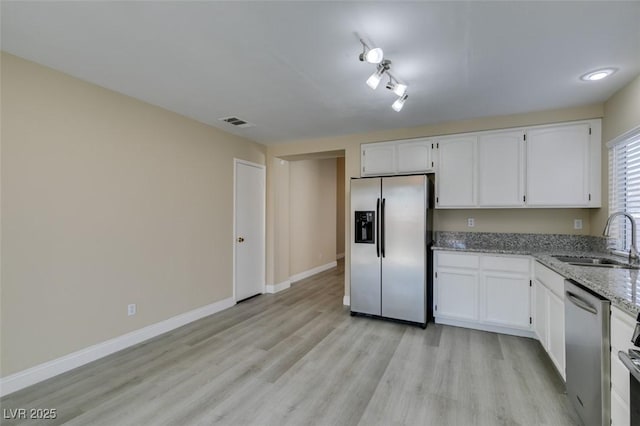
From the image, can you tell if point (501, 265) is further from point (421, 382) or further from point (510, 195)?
→ point (421, 382)

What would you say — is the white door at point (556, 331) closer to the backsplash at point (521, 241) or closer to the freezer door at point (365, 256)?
the backsplash at point (521, 241)

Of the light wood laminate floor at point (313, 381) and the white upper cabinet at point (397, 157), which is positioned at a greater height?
the white upper cabinet at point (397, 157)

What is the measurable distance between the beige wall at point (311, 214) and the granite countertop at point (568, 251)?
9.26 feet

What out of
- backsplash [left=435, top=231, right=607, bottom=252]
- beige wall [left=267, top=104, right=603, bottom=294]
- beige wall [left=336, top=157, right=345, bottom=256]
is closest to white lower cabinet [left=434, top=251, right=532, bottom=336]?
backsplash [left=435, top=231, right=607, bottom=252]

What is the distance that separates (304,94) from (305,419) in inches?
106

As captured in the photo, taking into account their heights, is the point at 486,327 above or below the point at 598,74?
below

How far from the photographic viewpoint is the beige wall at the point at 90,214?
2211mm

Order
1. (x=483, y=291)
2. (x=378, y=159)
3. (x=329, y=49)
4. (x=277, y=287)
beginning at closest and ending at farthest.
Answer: (x=329, y=49), (x=483, y=291), (x=378, y=159), (x=277, y=287)

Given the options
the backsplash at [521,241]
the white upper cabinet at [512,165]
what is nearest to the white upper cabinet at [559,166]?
the white upper cabinet at [512,165]

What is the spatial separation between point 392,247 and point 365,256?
0.38m

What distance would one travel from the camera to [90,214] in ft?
8.69

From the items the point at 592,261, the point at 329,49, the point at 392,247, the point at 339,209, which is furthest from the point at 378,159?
the point at 339,209

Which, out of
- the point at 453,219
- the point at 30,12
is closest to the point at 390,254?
the point at 453,219

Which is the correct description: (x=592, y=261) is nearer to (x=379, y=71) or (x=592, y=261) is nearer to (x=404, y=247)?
(x=404, y=247)
